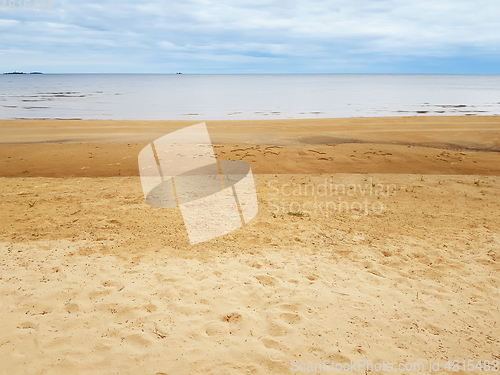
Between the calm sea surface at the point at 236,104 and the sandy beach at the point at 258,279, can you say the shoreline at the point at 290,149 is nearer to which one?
the sandy beach at the point at 258,279

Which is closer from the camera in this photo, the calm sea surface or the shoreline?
the shoreline

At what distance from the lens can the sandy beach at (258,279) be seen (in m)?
2.90

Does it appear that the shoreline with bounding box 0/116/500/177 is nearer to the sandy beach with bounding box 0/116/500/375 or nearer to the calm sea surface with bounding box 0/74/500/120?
the sandy beach with bounding box 0/116/500/375

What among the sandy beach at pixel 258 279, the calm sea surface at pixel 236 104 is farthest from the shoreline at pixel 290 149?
the calm sea surface at pixel 236 104

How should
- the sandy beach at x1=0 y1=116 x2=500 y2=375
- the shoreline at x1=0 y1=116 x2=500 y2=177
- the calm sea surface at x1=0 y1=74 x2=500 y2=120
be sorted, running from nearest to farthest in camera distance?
the sandy beach at x1=0 y1=116 x2=500 y2=375
the shoreline at x1=0 y1=116 x2=500 y2=177
the calm sea surface at x1=0 y1=74 x2=500 y2=120

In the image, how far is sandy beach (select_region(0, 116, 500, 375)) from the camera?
9.50 ft

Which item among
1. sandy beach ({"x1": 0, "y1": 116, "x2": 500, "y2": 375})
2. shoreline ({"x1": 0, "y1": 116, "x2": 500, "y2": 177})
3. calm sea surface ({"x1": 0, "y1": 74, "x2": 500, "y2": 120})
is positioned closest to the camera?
sandy beach ({"x1": 0, "y1": 116, "x2": 500, "y2": 375})

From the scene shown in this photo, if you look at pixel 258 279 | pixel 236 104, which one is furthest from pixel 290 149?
pixel 236 104

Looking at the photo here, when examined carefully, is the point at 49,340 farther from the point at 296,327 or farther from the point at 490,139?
the point at 490,139

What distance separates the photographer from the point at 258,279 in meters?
3.96

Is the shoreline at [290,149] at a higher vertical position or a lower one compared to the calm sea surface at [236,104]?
lower

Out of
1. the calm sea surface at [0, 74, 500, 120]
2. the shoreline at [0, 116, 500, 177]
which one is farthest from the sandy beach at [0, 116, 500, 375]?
the calm sea surface at [0, 74, 500, 120]

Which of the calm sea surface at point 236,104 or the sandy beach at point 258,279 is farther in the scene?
the calm sea surface at point 236,104

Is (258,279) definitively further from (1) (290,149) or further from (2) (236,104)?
(2) (236,104)
